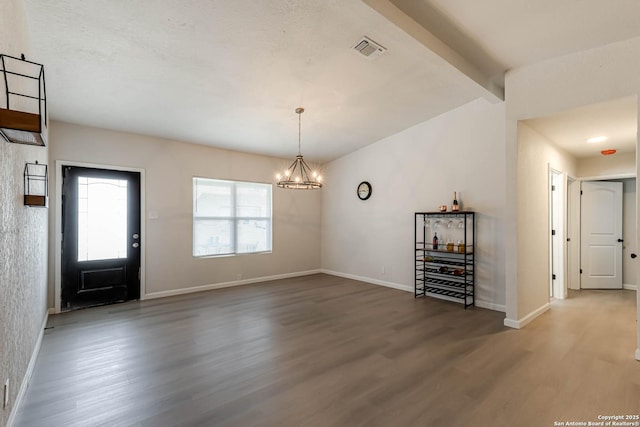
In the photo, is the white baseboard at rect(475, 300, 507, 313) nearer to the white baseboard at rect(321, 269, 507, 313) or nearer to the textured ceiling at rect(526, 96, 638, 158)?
the white baseboard at rect(321, 269, 507, 313)

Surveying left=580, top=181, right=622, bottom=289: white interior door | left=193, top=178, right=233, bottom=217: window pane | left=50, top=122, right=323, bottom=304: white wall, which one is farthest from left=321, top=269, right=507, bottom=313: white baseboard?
left=193, top=178, right=233, bottom=217: window pane

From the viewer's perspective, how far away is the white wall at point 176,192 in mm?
4531

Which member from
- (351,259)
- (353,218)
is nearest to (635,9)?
(353,218)

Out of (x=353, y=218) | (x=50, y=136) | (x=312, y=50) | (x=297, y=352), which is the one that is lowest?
(x=297, y=352)

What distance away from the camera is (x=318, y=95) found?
4086mm

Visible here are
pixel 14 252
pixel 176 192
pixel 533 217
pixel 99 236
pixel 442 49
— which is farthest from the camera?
pixel 176 192

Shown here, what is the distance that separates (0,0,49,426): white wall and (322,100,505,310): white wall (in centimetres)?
509

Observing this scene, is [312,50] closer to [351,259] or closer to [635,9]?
[635,9]

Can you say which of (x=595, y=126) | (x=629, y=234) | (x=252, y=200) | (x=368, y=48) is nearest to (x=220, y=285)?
(x=252, y=200)

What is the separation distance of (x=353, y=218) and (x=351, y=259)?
0.91 m

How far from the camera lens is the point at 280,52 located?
3.13 meters

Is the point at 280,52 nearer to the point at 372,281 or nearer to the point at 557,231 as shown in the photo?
the point at 372,281

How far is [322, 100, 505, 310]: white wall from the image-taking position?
14.8 ft

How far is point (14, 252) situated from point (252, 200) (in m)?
4.47
